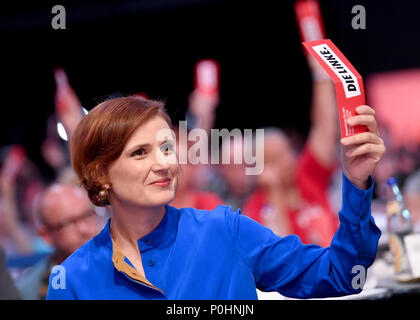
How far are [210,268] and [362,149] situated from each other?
51 centimetres

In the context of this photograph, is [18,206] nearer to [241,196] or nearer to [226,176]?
[226,176]

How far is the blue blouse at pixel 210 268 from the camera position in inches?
49.0

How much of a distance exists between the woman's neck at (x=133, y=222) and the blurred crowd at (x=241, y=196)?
0.68 feet

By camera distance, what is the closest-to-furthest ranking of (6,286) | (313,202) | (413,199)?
(6,286), (313,202), (413,199)

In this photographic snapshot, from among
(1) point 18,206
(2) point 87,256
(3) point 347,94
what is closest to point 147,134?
(2) point 87,256

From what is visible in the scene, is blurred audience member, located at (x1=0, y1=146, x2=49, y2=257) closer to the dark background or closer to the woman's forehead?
the dark background

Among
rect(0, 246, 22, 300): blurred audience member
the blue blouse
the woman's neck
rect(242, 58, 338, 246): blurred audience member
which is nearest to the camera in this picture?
the blue blouse

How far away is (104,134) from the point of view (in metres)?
1.30

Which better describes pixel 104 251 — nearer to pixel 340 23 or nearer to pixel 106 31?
pixel 106 31

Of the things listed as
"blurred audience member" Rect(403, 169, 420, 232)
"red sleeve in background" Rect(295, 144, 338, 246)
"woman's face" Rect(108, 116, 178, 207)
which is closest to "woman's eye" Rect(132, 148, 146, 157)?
"woman's face" Rect(108, 116, 178, 207)

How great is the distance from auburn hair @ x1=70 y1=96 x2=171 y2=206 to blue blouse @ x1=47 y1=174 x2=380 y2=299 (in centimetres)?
20

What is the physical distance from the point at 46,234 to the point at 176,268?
1460mm

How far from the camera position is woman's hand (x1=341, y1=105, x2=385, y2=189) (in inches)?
41.7

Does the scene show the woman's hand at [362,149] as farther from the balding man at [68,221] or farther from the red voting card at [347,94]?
the balding man at [68,221]
